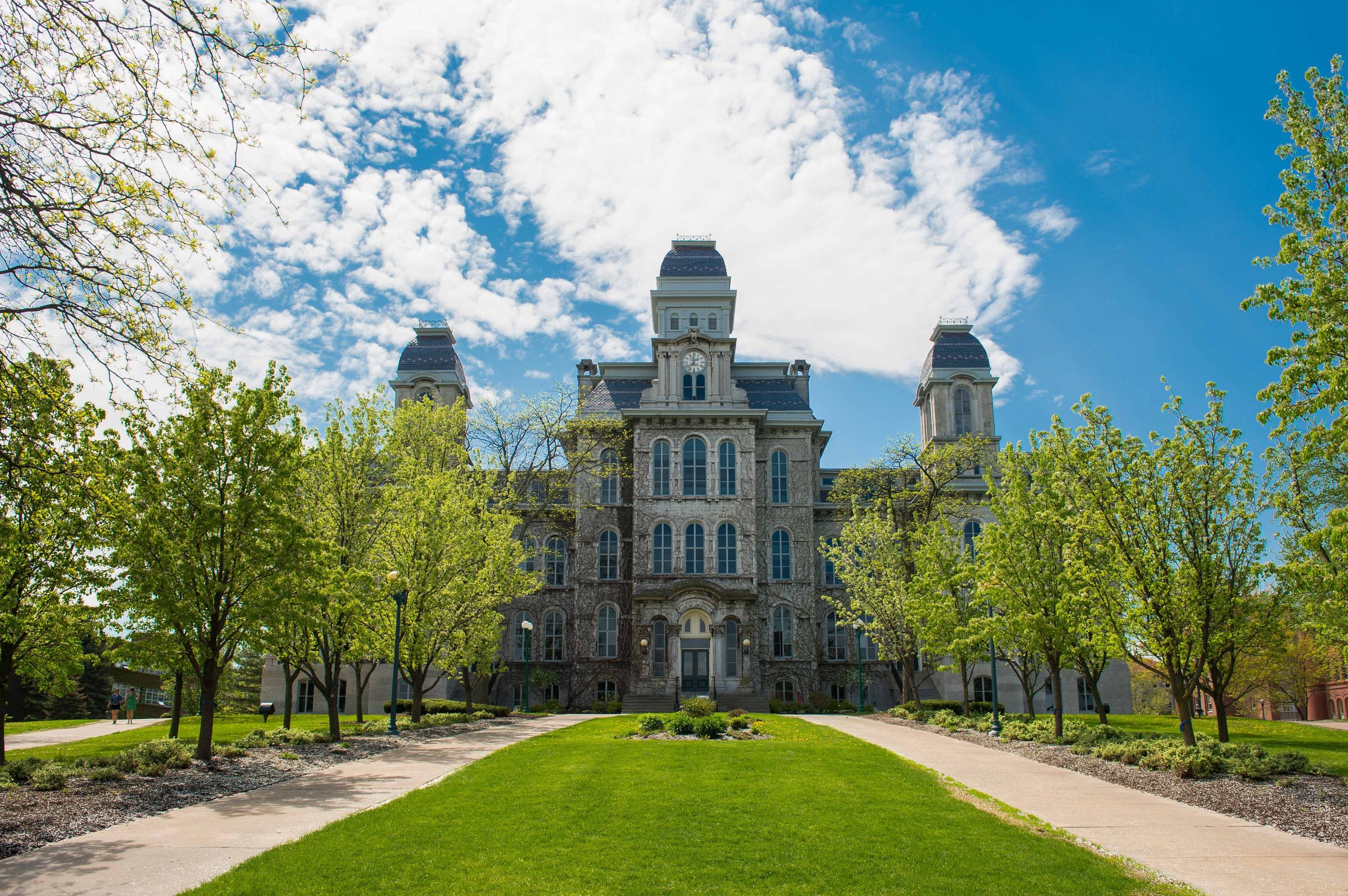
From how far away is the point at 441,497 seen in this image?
26.4 metres

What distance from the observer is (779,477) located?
45969mm

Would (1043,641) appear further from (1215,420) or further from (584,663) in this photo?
(584,663)

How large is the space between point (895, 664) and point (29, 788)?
3660cm

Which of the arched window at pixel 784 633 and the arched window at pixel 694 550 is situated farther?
the arched window at pixel 784 633

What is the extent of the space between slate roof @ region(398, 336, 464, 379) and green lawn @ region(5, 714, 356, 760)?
20.4 metres

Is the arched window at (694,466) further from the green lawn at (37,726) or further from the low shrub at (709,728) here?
the green lawn at (37,726)

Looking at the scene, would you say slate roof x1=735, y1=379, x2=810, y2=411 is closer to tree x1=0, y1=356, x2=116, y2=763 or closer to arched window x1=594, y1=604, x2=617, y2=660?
arched window x1=594, y1=604, x2=617, y2=660

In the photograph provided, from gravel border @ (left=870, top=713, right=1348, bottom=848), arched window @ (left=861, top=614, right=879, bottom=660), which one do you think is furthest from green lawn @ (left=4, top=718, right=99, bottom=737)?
arched window @ (left=861, top=614, right=879, bottom=660)

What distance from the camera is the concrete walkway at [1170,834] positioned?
28.8 feet

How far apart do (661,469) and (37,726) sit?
25.5 m

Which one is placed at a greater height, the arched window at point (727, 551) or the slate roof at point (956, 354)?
the slate roof at point (956, 354)

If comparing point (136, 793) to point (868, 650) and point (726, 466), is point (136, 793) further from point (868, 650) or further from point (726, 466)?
point (868, 650)

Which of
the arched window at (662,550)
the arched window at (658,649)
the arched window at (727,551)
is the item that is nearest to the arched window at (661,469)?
the arched window at (662,550)

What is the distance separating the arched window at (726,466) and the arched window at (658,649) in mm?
6695
